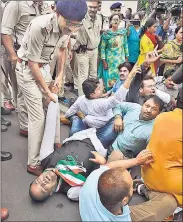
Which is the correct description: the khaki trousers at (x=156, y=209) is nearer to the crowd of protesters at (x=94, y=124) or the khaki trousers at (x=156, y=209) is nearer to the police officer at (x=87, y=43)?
the crowd of protesters at (x=94, y=124)

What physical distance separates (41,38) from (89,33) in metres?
1.61

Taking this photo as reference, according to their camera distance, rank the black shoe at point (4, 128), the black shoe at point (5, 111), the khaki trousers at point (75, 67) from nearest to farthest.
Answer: the black shoe at point (4, 128) < the black shoe at point (5, 111) < the khaki trousers at point (75, 67)

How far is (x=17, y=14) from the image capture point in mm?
2553

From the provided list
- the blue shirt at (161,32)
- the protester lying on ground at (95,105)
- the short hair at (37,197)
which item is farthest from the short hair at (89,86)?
the blue shirt at (161,32)

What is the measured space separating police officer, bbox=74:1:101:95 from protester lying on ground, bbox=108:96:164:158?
1.36 m

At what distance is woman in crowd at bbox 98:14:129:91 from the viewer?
385 cm

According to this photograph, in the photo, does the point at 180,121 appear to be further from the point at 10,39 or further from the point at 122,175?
the point at 10,39

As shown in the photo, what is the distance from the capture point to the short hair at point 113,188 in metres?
1.49

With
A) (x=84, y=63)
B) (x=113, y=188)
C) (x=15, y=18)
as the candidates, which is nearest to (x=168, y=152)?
(x=113, y=188)

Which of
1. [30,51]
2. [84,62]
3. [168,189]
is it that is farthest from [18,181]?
[84,62]

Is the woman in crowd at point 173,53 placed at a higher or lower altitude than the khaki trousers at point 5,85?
higher

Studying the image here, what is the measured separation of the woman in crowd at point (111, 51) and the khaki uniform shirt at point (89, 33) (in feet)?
0.65

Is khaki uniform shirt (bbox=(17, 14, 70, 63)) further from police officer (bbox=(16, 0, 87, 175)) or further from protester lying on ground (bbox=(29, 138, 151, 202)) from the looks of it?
protester lying on ground (bbox=(29, 138, 151, 202))

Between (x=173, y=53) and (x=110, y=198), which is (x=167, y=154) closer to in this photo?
(x=110, y=198)
